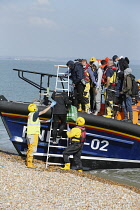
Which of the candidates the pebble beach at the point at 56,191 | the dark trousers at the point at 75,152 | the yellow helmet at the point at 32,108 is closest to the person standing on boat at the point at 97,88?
the dark trousers at the point at 75,152

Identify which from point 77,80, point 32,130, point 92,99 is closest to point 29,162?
point 32,130

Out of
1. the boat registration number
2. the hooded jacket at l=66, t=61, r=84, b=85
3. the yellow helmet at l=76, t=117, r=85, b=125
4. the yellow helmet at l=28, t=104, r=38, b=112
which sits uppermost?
the hooded jacket at l=66, t=61, r=84, b=85

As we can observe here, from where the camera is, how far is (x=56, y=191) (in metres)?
6.78

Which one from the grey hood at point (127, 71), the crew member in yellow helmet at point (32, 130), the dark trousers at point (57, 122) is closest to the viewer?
the crew member in yellow helmet at point (32, 130)

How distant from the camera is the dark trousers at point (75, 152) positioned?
848cm

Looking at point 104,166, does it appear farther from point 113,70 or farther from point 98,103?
point 113,70

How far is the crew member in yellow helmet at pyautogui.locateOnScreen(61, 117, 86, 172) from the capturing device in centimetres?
835

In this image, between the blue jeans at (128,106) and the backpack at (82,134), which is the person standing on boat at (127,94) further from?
the backpack at (82,134)

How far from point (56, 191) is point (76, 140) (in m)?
1.80

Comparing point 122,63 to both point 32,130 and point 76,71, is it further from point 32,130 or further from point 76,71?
point 32,130

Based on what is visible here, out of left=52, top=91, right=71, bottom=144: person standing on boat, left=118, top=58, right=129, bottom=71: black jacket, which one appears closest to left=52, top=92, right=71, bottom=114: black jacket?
left=52, top=91, right=71, bottom=144: person standing on boat

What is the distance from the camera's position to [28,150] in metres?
8.45

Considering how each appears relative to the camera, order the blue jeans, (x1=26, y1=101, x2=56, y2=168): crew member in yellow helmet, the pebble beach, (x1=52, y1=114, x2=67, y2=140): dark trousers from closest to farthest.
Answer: the pebble beach, (x1=26, y1=101, x2=56, y2=168): crew member in yellow helmet, (x1=52, y1=114, x2=67, y2=140): dark trousers, the blue jeans

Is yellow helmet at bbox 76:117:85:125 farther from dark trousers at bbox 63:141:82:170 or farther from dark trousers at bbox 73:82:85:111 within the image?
dark trousers at bbox 73:82:85:111
